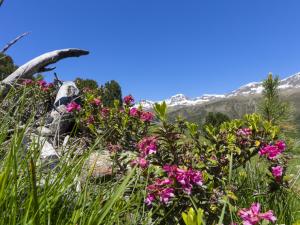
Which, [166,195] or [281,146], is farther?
[281,146]

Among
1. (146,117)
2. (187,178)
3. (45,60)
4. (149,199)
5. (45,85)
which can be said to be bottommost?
(149,199)

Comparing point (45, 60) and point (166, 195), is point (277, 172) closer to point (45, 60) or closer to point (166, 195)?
point (166, 195)

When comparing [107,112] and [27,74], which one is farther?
[27,74]

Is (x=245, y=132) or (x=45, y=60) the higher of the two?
(x=45, y=60)

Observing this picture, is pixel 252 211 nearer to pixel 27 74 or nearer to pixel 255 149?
pixel 255 149

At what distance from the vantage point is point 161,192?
264cm

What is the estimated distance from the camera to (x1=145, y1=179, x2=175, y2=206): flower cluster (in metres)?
2.60

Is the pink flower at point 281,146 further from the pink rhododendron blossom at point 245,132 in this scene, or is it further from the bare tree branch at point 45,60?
the bare tree branch at point 45,60

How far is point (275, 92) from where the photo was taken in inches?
404

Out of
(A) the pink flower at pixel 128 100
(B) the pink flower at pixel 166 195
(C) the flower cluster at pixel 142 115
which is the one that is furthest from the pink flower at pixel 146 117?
(B) the pink flower at pixel 166 195

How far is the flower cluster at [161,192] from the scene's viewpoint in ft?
8.53

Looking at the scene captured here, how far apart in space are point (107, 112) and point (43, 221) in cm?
390

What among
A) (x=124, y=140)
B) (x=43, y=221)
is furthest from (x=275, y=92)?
(x=43, y=221)

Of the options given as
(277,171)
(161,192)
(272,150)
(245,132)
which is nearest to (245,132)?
(245,132)
